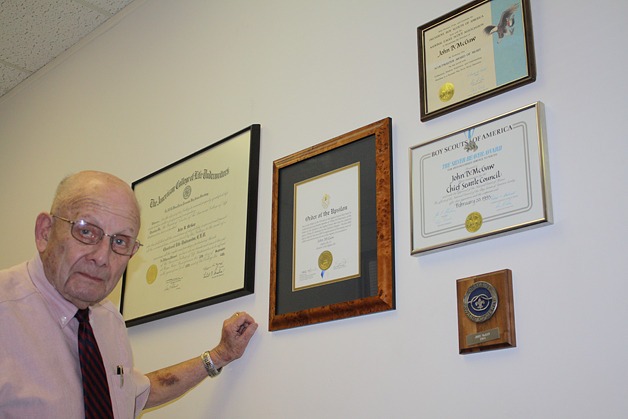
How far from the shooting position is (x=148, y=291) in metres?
2.67

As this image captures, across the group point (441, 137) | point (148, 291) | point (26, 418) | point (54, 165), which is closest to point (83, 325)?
point (26, 418)

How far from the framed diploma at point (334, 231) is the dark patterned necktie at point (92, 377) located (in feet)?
1.67

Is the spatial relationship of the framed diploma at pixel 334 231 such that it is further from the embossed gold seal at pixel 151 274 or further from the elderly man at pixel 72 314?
the embossed gold seal at pixel 151 274

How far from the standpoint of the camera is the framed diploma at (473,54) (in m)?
1.82

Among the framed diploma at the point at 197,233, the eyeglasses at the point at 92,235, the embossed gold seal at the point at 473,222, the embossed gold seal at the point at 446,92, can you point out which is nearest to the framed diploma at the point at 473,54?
the embossed gold seal at the point at 446,92

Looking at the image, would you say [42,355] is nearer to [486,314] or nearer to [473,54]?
[486,314]

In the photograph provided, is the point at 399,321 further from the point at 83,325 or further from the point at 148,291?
the point at 148,291

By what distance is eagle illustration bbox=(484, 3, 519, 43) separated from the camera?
186cm

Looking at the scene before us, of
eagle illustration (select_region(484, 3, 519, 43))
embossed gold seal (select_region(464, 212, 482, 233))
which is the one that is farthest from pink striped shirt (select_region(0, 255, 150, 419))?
eagle illustration (select_region(484, 3, 519, 43))

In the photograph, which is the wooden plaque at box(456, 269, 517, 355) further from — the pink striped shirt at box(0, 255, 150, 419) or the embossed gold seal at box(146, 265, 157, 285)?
the embossed gold seal at box(146, 265, 157, 285)

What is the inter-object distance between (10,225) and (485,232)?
2.78 meters

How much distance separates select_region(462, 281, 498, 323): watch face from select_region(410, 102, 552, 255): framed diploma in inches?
4.7

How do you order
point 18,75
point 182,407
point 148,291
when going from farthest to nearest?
point 18,75, point 148,291, point 182,407

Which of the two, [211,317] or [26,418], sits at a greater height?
[211,317]
